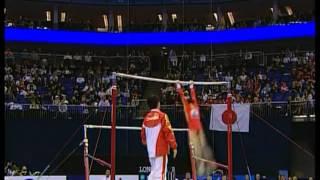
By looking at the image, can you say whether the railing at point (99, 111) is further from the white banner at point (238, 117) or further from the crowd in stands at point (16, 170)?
the crowd in stands at point (16, 170)

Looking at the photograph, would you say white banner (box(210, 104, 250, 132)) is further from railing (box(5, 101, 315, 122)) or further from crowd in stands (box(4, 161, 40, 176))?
crowd in stands (box(4, 161, 40, 176))

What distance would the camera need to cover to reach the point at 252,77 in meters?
26.9

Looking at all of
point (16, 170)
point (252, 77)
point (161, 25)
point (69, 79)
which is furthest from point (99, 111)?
point (161, 25)

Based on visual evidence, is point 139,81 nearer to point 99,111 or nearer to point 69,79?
point 69,79

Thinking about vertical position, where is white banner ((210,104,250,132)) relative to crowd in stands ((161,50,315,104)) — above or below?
below

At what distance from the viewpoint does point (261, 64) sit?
28.2 metres

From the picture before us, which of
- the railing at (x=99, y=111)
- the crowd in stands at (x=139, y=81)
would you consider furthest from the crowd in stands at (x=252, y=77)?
the railing at (x=99, y=111)

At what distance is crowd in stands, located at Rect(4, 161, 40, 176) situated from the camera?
66.6 feet

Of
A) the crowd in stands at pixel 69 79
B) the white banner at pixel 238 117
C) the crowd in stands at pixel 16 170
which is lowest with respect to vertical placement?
the crowd in stands at pixel 16 170

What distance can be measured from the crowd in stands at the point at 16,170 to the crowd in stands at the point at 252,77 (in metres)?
6.75

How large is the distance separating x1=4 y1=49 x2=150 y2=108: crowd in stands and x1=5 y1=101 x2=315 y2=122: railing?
0.54m

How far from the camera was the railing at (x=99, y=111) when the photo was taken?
72.2 ft

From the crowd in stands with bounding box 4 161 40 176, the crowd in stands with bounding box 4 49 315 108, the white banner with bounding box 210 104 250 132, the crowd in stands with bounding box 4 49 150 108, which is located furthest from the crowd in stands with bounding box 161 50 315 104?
the crowd in stands with bounding box 4 161 40 176

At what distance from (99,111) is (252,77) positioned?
801 centimetres
